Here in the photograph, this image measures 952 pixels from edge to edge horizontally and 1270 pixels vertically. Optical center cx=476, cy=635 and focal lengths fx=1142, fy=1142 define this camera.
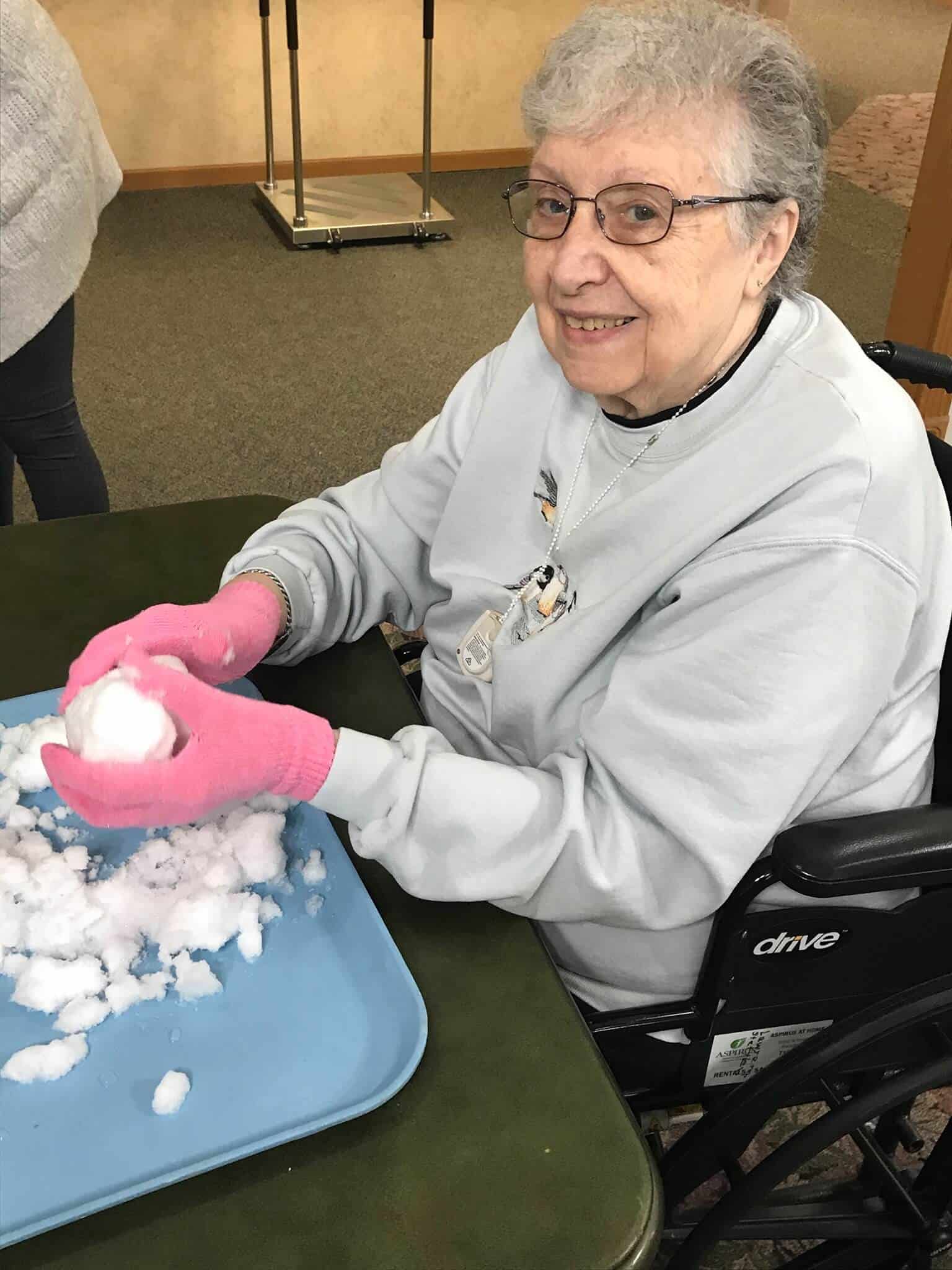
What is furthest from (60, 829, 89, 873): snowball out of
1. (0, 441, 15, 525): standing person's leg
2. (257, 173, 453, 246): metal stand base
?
(257, 173, 453, 246): metal stand base

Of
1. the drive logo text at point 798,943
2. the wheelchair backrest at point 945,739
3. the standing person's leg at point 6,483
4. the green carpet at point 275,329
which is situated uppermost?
the wheelchair backrest at point 945,739

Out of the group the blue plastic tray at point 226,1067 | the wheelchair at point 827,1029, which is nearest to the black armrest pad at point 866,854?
the wheelchair at point 827,1029

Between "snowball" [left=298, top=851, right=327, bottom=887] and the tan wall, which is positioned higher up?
"snowball" [left=298, top=851, right=327, bottom=887]

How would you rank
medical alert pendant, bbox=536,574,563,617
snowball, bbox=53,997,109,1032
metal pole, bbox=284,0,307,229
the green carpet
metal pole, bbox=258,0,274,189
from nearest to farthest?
snowball, bbox=53,997,109,1032, medical alert pendant, bbox=536,574,563,617, the green carpet, metal pole, bbox=284,0,307,229, metal pole, bbox=258,0,274,189

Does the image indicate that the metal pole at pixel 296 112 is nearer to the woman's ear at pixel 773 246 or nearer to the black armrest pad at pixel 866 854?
the woman's ear at pixel 773 246

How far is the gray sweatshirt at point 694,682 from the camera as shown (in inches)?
35.6

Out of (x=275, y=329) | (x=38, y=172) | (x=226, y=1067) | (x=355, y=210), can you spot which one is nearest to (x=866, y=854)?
(x=226, y=1067)

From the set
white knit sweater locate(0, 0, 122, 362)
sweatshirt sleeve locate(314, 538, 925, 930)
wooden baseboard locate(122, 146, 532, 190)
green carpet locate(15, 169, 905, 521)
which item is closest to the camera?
sweatshirt sleeve locate(314, 538, 925, 930)

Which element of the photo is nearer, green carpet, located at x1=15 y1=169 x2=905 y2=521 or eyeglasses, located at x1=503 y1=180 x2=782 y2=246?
eyeglasses, located at x1=503 y1=180 x2=782 y2=246

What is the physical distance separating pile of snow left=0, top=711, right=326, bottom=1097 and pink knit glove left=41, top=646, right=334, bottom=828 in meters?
0.04

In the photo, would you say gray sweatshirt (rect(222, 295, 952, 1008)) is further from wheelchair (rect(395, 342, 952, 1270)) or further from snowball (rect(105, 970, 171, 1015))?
snowball (rect(105, 970, 171, 1015))

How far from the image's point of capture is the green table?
68 cm

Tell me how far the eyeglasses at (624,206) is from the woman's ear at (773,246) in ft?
0.06

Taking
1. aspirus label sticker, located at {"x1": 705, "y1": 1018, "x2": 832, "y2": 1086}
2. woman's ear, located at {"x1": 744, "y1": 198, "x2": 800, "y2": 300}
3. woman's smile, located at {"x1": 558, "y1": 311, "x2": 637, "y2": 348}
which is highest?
woman's ear, located at {"x1": 744, "y1": 198, "x2": 800, "y2": 300}
